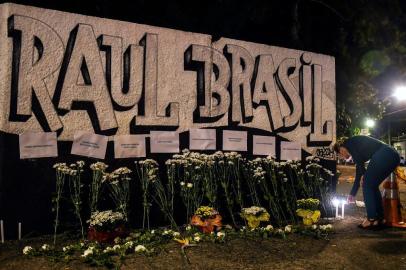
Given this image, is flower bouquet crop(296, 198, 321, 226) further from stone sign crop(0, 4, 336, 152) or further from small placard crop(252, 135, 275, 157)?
stone sign crop(0, 4, 336, 152)

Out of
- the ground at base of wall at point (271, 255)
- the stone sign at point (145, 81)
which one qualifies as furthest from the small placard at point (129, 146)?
the ground at base of wall at point (271, 255)

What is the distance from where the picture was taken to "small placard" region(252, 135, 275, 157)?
7.52 m

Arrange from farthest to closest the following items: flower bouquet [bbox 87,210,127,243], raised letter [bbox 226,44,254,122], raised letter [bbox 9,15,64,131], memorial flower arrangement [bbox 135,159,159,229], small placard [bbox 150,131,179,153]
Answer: raised letter [bbox 226,44,254,122] < small placard [bbox 150,131,179,153] < memorial flower arrangement [bbox 135,159,159,229] < raised letter [bbox 9,15,64,131] < flower bouquet [bbox 87,210,127,243]

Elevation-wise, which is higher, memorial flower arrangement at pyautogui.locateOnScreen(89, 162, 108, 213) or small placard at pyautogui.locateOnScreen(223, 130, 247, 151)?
small placard at pyautogui.locateOnScreen(223, 130, 247, 151)

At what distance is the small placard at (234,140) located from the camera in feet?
23.7

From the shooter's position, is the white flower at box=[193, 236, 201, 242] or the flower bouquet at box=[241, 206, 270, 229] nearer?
the white flower at box=[193, 236, 201, 242]

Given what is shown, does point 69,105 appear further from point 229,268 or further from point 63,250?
point 229,268

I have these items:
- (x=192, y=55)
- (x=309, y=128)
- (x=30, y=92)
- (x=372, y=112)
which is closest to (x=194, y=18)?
(x=192, y=55)

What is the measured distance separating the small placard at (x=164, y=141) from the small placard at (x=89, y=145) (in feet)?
2.50

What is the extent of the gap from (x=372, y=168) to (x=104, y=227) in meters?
4.35

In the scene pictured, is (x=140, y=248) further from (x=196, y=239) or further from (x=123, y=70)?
(x=123, y=70)

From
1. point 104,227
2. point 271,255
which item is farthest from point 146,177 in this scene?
point 271,255

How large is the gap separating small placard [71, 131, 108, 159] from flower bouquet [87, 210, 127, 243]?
1023 millimetres

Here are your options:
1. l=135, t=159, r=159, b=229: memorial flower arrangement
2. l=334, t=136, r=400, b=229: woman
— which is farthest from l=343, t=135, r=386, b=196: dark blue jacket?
l=135, t=159, r=159, b=229: memorial flower arrangement
